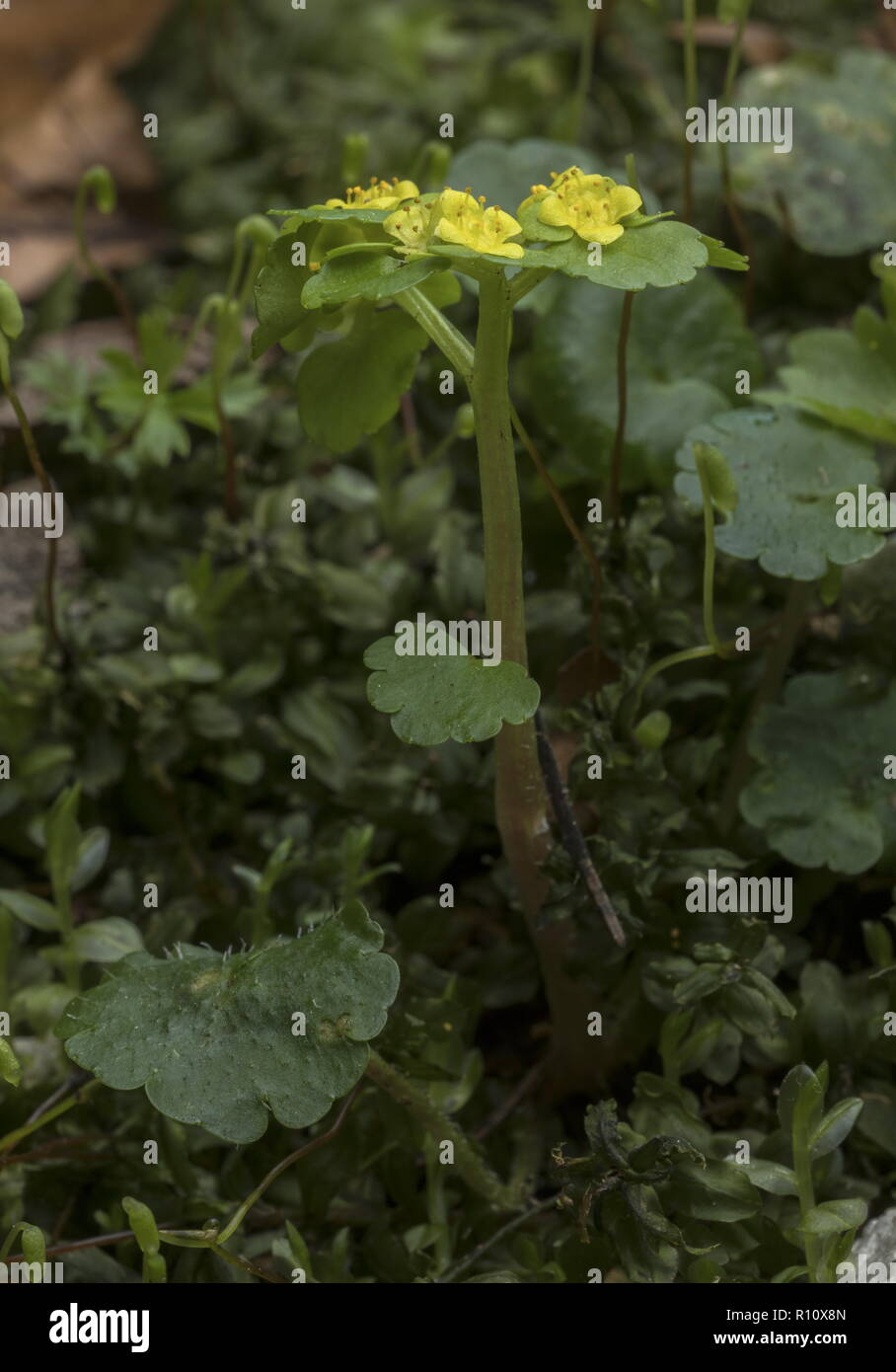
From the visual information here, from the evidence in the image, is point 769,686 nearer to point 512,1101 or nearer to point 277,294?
point 512,1101

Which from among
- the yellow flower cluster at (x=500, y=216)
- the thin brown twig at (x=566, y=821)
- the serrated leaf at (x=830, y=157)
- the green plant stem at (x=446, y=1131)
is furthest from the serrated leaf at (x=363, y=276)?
the serrated leaf at (x=830, y=157)

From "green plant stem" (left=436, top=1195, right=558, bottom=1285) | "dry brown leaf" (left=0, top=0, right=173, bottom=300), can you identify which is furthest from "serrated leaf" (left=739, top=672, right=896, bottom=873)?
"dry brown leaf" (left=0, top=0, right=173, bottom=300)

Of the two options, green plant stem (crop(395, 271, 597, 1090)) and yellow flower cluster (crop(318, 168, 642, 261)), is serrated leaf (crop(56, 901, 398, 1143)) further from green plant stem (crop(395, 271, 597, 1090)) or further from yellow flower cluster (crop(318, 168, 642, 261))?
yellow flower cluster (crop(318, 168, 642, 261))

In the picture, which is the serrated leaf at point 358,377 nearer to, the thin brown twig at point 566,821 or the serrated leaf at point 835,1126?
the thin brown twig at point 566,821
